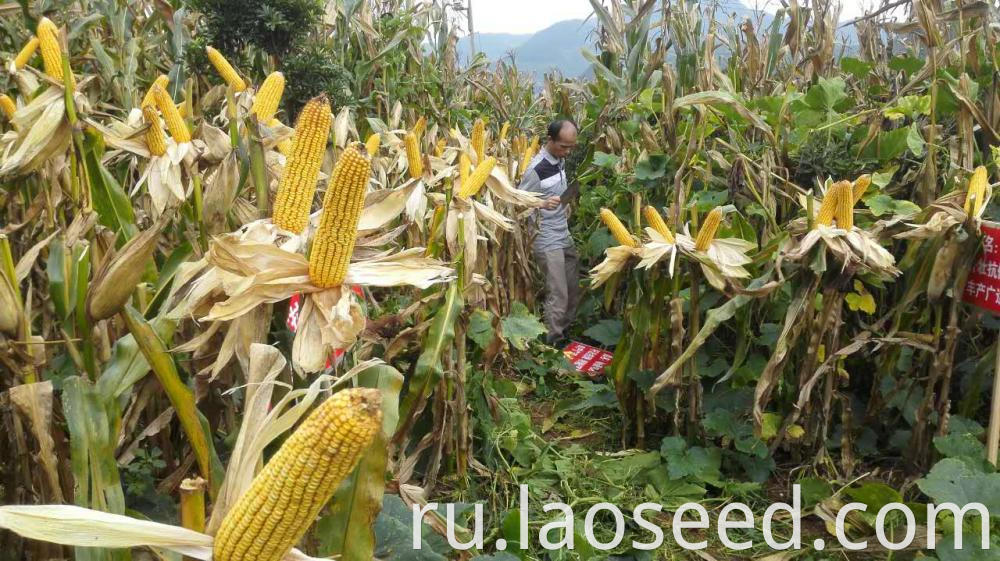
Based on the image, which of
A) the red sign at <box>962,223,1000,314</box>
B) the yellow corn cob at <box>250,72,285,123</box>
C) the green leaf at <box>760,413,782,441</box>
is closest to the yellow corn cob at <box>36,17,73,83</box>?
the yellow corn cob at <box>250,72,285,123</box>

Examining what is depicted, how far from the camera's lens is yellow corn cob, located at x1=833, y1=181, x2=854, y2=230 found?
2623mm

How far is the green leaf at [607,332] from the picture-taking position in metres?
4.32

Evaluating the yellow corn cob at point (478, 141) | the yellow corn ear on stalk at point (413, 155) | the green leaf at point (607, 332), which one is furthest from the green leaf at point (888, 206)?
the yellow corn ear on stalk at point (413, 155)

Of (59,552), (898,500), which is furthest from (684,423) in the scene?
(59,552)

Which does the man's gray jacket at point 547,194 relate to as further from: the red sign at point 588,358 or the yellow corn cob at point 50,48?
the yellow corn cob at point 50,48

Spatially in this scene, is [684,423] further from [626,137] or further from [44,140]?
[44,140]

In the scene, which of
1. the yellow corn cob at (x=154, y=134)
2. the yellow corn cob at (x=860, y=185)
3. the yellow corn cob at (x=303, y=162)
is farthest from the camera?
the yellow corn cob at (x=860, y=185)

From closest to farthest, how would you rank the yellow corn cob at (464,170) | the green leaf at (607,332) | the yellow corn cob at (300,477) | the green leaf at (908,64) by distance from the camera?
1. the yellow corn cob at (300,477)
2. the yellow corn cob at (464,170)
3. the green leaf at (908,64)
4. the green leaf at (607,332)

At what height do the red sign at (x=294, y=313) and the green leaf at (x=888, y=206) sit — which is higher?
the green leaf at (x=888, y=206)

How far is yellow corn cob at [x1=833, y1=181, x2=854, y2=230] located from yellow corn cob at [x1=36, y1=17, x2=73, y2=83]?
2.61 meters

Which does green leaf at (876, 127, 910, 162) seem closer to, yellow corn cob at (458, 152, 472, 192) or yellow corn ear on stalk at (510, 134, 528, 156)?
yellow corn cob at (458, 152, 472, 192)

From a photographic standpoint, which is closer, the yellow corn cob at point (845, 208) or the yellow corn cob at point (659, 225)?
the yellow corn cob at point (845, 208)

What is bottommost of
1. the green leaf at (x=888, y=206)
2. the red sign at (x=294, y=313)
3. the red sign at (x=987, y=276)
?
the red sign at (x=987, y=276)

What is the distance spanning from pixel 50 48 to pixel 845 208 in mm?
2713
